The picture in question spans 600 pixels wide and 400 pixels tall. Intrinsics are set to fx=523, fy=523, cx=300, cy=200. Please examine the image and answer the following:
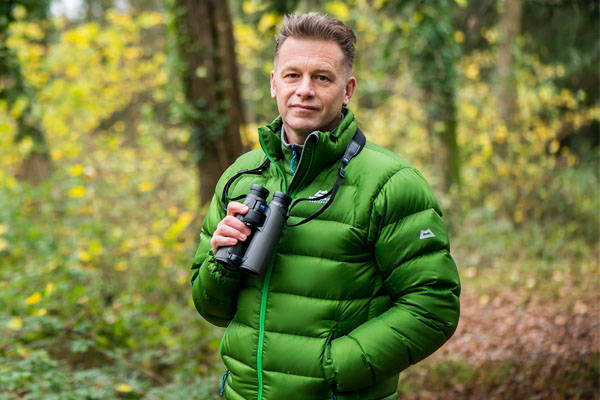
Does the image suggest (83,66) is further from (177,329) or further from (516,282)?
(516,282)

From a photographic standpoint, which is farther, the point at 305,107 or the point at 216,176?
the point at 216,176

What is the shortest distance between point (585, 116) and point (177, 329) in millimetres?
9376

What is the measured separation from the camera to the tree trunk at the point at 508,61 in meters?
9.98

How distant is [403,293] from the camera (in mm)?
1924

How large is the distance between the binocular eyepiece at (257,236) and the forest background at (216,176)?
2.23m

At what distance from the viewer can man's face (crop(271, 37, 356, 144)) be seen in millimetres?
2057

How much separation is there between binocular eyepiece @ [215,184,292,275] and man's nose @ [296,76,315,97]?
412 millimetres

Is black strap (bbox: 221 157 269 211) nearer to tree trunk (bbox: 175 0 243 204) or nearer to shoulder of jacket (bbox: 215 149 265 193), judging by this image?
shoulder of jacket (bbox: 215 149 265 193)

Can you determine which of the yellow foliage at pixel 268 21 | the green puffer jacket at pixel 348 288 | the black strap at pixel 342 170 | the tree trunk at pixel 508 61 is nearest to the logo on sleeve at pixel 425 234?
the green puffer jacket at pixel 348 288

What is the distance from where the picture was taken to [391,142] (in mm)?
10875

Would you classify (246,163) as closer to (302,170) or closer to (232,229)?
(302,170)

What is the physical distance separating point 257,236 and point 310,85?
2.07ft

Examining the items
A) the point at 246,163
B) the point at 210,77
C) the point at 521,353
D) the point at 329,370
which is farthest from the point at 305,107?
the point at 521,353

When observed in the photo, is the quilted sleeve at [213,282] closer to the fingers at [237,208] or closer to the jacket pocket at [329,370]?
the fingers at [237,208]
